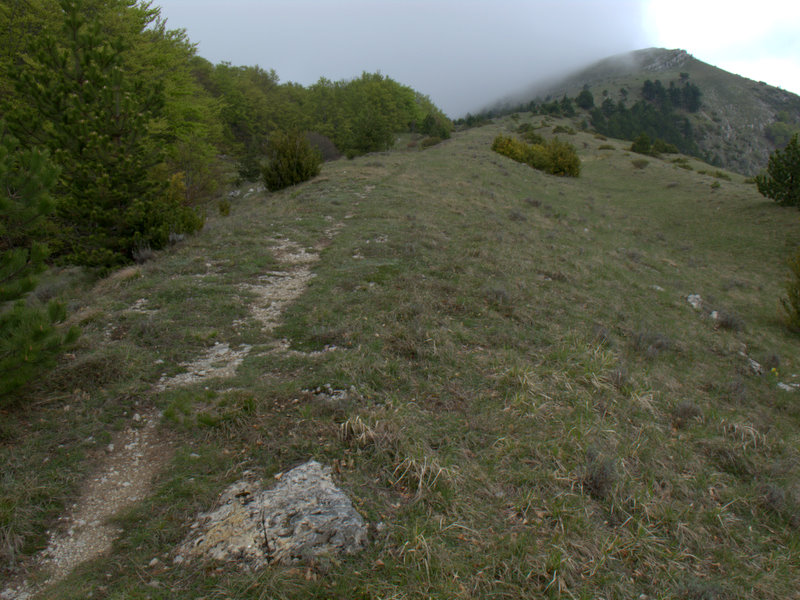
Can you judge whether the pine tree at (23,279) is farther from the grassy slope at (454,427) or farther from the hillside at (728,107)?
the hillside at (728,107)

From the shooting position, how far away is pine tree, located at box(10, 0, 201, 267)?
8469mm

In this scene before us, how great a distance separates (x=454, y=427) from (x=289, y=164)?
684 inches

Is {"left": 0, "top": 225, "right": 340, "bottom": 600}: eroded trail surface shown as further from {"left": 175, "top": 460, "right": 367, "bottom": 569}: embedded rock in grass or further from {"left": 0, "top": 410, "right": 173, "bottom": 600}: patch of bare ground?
{"left": 175, "top": 460, "right": 367, "bottom": 569}: embedded rock in grass

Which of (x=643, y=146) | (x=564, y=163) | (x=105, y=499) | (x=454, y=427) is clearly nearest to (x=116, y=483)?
(x=105, y=499)

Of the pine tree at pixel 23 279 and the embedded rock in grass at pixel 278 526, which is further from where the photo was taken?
the pine tree at pixel 23 279

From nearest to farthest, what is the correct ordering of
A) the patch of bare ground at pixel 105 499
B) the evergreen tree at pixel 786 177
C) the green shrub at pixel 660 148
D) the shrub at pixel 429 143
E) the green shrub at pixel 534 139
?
the patch of bare ground at pixel 105 499 < the evergreen tree at pixel 786 177 < the shrub at pixel 429 143 < the green shrub at pixel 534 139 < the green shrub at pixel 660 148

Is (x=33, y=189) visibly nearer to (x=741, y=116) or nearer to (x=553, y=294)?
(x=553, y=294)

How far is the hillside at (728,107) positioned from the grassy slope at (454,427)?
284 feet

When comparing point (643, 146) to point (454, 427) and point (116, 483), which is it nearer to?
point (454, 427)

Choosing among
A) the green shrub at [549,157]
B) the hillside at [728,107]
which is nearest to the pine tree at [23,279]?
the green shrub at [549,157]

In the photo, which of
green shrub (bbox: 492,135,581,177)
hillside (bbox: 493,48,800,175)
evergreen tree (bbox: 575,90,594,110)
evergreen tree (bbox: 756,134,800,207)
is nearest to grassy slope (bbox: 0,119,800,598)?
evergreen tree (bbox: 756,134,800,207)

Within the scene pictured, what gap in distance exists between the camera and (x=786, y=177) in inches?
799

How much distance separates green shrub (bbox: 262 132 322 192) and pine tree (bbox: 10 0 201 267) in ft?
30.5

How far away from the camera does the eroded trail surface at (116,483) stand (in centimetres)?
269
